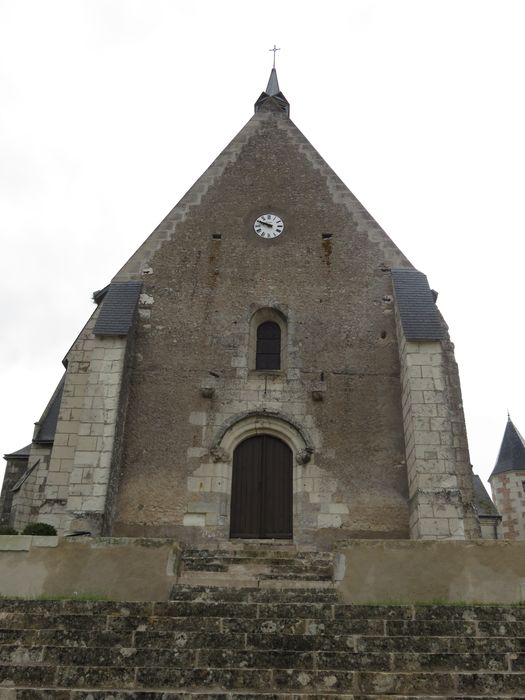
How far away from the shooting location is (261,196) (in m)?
14.3

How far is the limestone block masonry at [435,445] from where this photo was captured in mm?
10203

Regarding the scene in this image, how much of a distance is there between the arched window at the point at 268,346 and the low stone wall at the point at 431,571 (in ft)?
18.6

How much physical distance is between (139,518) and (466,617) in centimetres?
630

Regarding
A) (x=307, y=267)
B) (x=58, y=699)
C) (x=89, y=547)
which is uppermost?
(x=307, y=267)

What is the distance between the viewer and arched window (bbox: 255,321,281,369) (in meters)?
12.9

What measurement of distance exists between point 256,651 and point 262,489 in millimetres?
5728

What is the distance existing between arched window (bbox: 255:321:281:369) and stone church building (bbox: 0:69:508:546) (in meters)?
0.04

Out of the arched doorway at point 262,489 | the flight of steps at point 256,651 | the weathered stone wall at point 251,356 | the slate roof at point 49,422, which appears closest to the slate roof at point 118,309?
the weathered stone wall at point 251,356

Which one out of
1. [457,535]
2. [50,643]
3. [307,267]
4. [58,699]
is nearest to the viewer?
[58,699]

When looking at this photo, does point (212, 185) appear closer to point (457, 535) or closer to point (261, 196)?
point (261, 196)

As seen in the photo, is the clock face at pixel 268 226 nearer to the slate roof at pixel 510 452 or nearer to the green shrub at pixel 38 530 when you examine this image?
the green shrub at pixel 38 530

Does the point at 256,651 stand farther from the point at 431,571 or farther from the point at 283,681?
the point at 431,571

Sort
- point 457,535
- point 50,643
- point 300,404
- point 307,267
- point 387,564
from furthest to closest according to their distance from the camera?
point 307,267
point 300,404
point 457,535
point 387,564
point 50,643

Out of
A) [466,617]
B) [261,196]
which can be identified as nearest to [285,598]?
[466,617]
